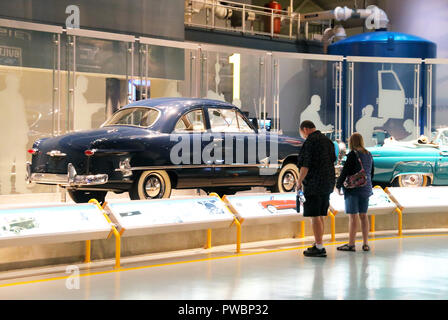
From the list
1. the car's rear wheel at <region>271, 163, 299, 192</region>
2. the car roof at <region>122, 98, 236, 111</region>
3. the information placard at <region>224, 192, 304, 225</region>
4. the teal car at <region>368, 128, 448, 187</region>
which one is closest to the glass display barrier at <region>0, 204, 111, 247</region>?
the information placard at <region>224, 192, 304, 225</region>

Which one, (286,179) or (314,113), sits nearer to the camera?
(286,179)

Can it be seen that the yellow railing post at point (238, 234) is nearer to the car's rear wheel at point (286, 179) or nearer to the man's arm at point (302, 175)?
the man's arm at point (302, 175)

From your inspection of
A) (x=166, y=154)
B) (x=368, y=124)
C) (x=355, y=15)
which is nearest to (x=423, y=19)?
(x=355, y=15)

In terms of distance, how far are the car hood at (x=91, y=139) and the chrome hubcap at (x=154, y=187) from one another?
0.69 metres

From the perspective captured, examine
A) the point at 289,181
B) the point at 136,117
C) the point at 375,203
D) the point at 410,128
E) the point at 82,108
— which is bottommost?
the point at 375,203

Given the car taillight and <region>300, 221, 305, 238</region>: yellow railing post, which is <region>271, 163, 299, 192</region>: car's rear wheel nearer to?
<region>300, 221, 305, 238</region>: yellow railing post

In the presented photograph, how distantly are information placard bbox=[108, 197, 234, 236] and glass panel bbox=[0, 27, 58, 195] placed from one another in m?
3.52

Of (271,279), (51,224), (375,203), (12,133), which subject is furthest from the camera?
(12,133)

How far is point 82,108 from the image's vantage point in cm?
1209

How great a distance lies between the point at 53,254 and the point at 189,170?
302cm

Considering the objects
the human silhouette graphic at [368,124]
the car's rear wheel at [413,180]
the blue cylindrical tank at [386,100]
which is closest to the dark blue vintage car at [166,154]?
the car's rear wheel at [413,180]

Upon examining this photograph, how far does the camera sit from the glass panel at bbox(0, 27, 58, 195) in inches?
449

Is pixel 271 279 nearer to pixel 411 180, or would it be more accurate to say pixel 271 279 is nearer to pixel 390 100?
pixel 411 180

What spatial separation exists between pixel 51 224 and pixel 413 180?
8692 millimetres
